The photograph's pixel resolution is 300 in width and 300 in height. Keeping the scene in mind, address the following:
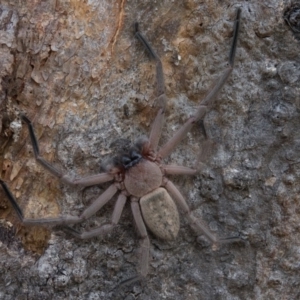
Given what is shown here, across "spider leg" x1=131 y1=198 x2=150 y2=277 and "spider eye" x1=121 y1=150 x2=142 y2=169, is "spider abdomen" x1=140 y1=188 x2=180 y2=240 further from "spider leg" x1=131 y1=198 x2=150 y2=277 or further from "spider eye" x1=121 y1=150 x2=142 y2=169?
"spider eye" x1=121 y1=150 x2=142 y2=169

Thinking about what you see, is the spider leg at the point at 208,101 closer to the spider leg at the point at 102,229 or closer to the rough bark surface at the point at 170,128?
the rough bark surface at the point at 170,128

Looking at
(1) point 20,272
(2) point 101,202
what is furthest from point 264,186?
(1) point 20,272

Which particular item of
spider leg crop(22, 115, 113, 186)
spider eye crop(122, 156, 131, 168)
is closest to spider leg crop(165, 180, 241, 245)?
spider eye crop(122, 156, 131, 168)

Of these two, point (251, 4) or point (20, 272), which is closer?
point (20, 272)

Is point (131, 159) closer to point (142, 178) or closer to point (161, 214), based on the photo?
point (142, 178)

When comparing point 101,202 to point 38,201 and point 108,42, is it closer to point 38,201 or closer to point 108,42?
point 38,201

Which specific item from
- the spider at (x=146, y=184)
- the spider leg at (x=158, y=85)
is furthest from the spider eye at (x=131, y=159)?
the spider leg at (x=158, y=85)

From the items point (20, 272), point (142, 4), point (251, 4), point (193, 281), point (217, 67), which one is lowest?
point (193, 281)
